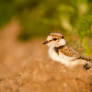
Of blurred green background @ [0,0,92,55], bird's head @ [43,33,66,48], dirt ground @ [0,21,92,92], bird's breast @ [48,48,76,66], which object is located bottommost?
dirt ground @ [0,21,92,92]

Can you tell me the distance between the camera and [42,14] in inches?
615

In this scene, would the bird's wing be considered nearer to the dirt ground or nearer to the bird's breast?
the bird's breast

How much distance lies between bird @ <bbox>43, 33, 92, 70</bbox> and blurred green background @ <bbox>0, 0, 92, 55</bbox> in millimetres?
4378

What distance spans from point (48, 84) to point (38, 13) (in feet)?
30.6

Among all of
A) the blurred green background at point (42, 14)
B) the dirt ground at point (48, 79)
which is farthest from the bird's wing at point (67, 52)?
the blurred green background at point (42, 14)

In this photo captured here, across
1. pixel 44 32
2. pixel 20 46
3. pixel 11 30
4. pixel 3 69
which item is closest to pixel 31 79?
pixel 3 69

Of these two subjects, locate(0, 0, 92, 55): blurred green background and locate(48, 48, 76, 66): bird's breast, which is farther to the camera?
locate(0, 0, 92, 55): blurred green background

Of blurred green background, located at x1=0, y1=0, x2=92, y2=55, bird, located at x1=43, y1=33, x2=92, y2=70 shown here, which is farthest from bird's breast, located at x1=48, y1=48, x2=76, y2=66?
blurred green background, located at x1=0, y1=0, x2=92, y2=55

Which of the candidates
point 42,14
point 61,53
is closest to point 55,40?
point 61,53

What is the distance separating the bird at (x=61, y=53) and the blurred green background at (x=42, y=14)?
4378 millimetres

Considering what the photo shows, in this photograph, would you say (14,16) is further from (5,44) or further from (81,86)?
(81,86)

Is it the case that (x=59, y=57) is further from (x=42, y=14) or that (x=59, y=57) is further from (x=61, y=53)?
(x=42, y=14)

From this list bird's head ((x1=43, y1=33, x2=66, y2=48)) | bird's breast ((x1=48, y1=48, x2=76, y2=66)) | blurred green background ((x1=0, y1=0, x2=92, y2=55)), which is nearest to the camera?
bird's breast ((x1=48, y1=48, x2=76, y2=66))

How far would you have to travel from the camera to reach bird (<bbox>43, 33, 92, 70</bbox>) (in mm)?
6254
